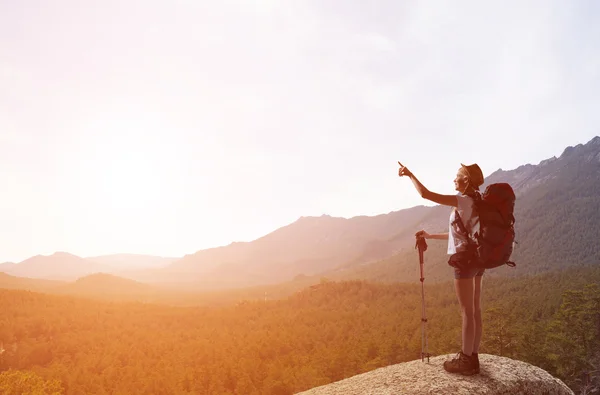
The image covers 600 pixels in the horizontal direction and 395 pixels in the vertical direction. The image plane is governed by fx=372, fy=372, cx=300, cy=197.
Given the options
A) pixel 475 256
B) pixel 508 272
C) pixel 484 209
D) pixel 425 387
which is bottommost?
pixel 508 272

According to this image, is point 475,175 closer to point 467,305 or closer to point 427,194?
point 427,194

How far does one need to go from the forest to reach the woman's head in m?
25.0

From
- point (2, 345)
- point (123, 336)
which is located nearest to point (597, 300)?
point (123, 336)

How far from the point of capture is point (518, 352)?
2791 cm

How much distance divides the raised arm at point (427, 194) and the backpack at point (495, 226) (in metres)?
0.36

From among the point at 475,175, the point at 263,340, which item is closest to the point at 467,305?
the point at 475,175

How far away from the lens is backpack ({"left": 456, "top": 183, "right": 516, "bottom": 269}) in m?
4.85

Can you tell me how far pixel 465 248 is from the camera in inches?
201

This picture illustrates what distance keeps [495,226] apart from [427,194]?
3.21ft

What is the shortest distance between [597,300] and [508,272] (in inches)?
4381

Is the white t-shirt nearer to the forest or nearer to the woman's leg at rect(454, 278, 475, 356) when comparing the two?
the woman's leg at rect(454, 278, 475, 356)

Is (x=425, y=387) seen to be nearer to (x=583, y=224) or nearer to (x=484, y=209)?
(x=484, y=209)

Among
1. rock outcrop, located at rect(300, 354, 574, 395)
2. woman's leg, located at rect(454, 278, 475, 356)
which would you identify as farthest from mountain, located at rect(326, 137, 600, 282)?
woman's leg, located at rect(454, 278, 475, 356)

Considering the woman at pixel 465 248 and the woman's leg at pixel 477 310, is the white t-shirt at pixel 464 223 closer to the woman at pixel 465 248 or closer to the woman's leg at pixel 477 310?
the woman at pixel 465 248
